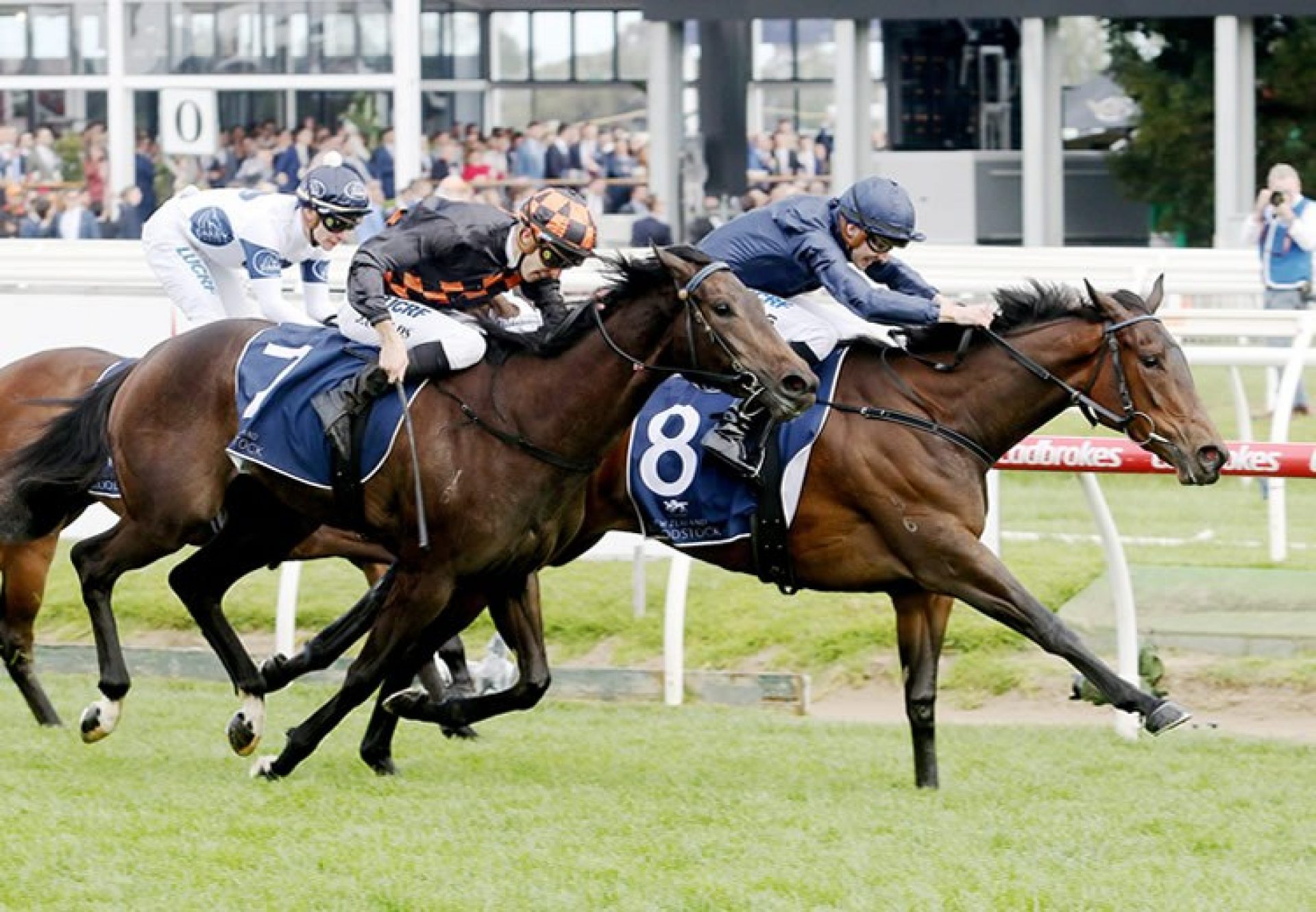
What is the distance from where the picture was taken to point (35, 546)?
779 centimetres

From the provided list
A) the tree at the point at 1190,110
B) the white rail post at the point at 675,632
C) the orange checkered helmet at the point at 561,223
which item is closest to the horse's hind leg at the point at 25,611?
the white rail post at the point at 675,632

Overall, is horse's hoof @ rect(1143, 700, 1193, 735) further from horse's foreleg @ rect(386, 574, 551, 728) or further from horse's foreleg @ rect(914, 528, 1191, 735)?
horse's foreleg @ rect(386, 574, 551, 728)

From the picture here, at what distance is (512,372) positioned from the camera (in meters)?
6.36

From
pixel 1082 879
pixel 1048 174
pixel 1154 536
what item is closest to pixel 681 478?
pixel 1082 879

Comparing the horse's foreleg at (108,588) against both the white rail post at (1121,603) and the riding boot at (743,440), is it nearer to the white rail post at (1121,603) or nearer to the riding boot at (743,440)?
the riding boot at (743,440)

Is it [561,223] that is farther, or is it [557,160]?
[557,160]

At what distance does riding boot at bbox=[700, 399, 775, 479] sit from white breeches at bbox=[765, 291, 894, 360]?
9.8 inches

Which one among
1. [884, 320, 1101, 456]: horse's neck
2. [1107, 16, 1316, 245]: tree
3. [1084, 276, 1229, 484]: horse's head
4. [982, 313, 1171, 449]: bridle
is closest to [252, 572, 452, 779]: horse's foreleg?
[884, 320, 1101, 456]: horse's neck

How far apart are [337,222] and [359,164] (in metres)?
9.97

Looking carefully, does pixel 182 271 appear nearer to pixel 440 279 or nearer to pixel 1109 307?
pixel 440 279

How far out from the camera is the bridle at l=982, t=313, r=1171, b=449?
6406 mm

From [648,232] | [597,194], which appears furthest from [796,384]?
[597,194]

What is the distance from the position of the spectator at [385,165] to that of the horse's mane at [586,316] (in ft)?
38.8

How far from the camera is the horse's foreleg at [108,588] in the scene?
22.0ft
